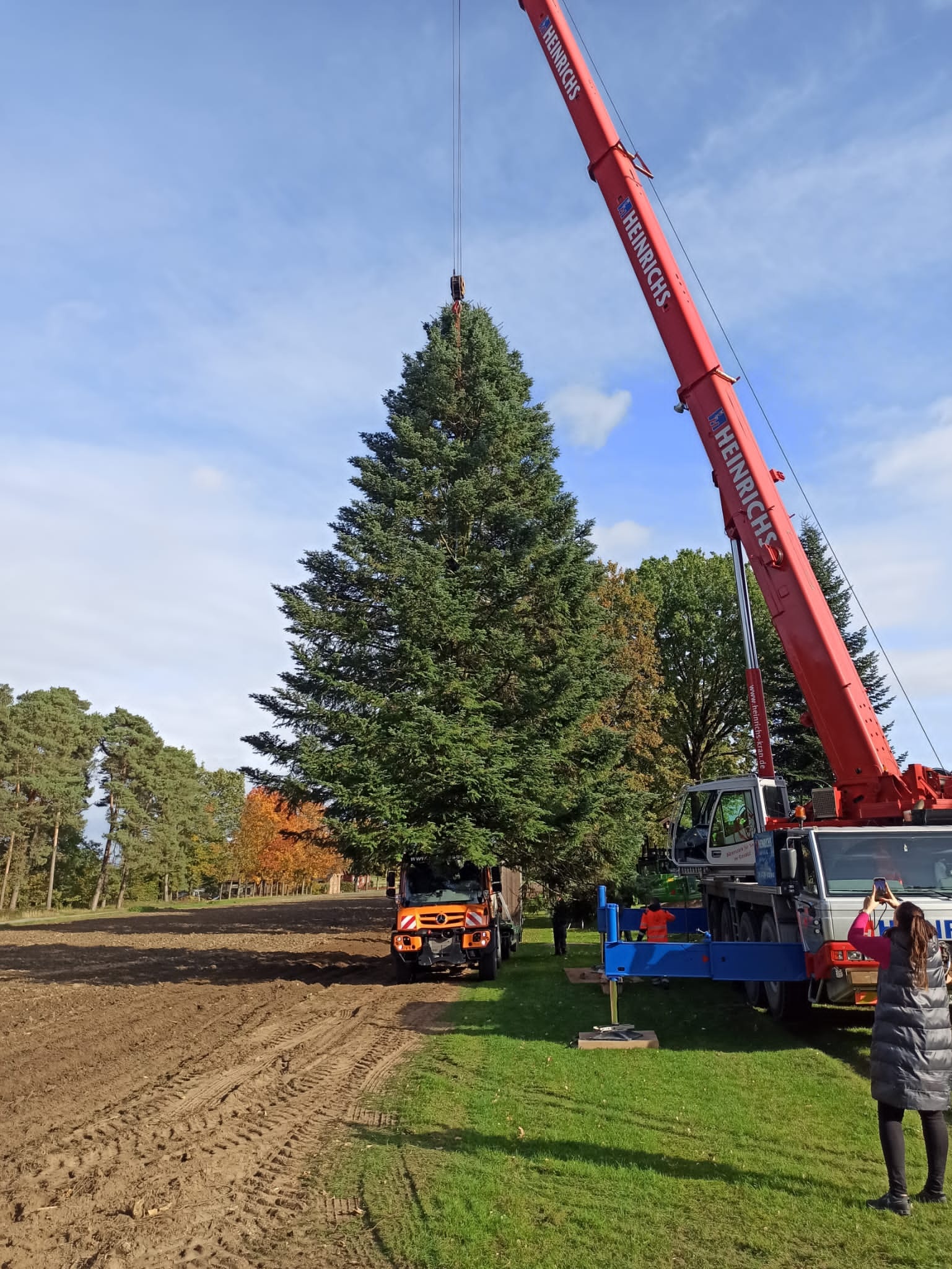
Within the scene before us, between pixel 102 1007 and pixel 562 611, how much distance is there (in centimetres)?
1280

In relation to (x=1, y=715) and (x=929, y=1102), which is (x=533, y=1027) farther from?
(x=1, y=715)

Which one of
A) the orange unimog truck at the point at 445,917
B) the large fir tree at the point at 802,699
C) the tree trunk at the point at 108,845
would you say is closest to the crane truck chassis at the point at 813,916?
the orange unimog truck at the point at 445,917

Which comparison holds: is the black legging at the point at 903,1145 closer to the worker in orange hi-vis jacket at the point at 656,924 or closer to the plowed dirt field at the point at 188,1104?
the plowed dirt field at the point at 188,1104

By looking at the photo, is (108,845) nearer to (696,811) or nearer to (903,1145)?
(696,811)

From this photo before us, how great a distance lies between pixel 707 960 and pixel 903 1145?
182 inches

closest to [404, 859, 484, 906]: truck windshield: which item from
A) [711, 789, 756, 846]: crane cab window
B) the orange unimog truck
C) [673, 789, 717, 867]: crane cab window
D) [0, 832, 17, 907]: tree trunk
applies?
the orange unimog truck

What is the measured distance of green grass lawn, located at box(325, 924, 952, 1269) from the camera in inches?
183

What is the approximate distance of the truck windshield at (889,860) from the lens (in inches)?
362

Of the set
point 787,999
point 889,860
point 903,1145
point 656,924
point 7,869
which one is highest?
point 7,869

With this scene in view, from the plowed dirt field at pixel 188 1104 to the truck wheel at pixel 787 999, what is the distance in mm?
4372

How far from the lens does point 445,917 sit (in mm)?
15492

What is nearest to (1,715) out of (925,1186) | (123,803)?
(123,803)

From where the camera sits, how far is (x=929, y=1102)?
504 cm

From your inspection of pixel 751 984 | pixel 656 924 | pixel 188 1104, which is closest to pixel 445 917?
pixel 656 924
